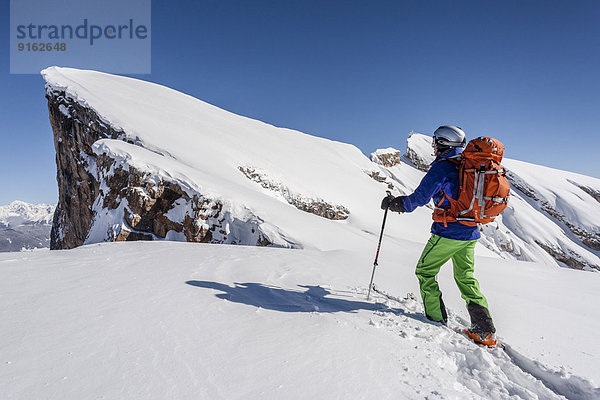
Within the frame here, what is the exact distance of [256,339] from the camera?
239 cm

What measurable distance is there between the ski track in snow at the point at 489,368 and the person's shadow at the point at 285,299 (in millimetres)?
483

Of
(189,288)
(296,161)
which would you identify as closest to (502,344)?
(189,288)

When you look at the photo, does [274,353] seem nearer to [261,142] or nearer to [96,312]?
[96,312]

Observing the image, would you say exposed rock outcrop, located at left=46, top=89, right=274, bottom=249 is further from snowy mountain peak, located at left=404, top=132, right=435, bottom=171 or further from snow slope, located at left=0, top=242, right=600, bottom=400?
snowy mountain peak, located at left=404, top=132, right=435, bottom=171

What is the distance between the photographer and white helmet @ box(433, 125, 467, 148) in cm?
344

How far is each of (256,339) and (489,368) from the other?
1.85 m

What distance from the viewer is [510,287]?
204 inches

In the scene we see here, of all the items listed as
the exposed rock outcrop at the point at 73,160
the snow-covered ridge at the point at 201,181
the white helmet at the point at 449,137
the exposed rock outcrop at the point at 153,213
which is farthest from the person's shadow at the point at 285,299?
the exposed rock outcrop at the point at 73,160

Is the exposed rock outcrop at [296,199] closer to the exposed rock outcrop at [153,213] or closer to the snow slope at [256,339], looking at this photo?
the exposed rock outcrop at [153,213]

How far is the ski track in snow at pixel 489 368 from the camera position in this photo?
6.53ft

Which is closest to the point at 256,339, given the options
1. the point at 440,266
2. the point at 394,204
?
the point at 440,266

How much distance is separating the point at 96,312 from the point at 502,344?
3.92m

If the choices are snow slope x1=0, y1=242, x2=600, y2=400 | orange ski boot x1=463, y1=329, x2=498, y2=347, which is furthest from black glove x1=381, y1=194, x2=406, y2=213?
orange ski boot x1=463, y1=329, x2=498, y2=347

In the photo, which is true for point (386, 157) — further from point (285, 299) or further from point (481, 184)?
point (285, 299)
